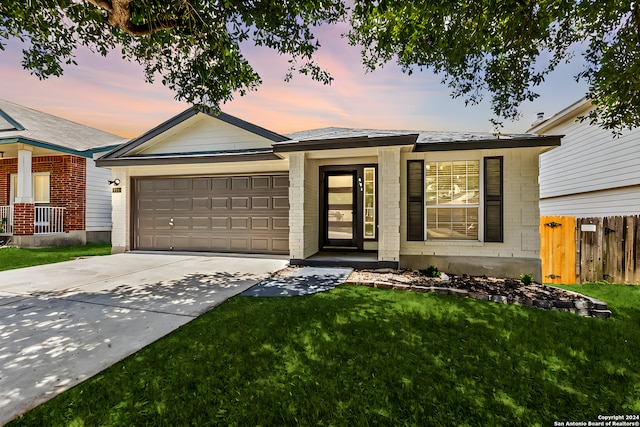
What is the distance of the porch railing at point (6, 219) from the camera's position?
11086mm

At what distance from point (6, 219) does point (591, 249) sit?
19.9 meters

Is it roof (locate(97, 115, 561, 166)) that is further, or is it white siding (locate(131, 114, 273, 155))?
white siding (locate(131, 114, 273, 155))

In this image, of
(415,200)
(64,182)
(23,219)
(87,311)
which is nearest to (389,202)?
(415,200)

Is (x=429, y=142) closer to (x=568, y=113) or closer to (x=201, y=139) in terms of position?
(x=201, y=139)

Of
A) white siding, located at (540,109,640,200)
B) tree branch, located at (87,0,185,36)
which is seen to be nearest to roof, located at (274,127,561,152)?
tree branch, located at (87,0,185,36)

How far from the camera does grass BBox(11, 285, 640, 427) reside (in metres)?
2.05

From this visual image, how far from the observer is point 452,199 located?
23.9 feet

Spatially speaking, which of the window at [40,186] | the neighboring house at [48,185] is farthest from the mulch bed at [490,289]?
the window at [40,186]

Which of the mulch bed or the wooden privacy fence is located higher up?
the wooden privacy fence

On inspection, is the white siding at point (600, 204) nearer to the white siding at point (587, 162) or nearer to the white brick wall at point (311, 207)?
the white siding at point (587, 162)

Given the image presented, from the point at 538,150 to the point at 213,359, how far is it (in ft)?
25.9

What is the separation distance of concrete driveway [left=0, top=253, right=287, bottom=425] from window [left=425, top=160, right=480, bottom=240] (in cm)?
419

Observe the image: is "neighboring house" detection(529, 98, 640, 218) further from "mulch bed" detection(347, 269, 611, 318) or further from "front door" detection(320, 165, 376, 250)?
"front door" detection(320, 165, 376, 250)

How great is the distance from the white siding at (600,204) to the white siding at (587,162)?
0.15m
